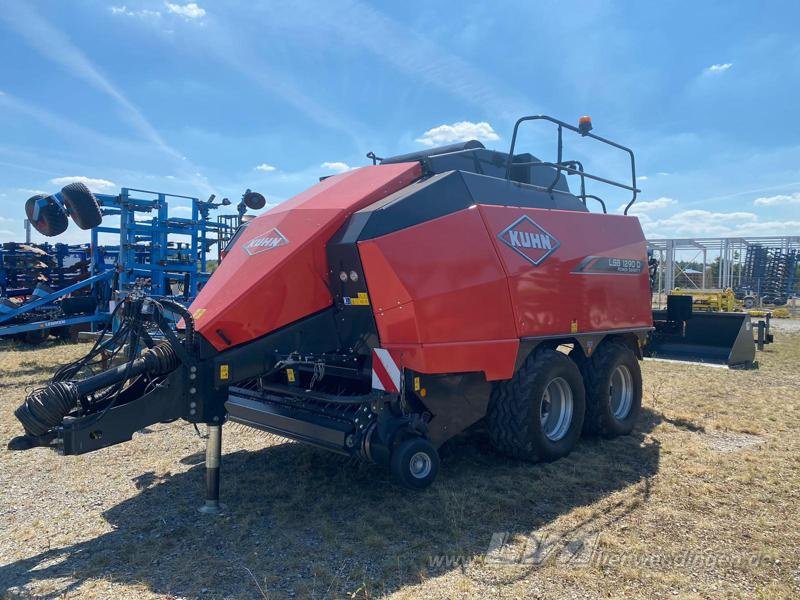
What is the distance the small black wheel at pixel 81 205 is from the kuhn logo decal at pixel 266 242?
4756mm

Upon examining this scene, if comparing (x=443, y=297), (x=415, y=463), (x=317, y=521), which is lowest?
(x=317, y=521)

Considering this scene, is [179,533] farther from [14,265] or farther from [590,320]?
[14,265]

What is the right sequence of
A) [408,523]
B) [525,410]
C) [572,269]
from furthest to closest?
1. [572,269]
2. [525,410]
3. [408,523]

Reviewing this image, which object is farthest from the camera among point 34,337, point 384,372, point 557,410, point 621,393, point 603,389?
point 34,337

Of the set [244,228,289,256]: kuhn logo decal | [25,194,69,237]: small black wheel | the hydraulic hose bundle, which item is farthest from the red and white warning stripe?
[25,194,69,237]: small black wheel

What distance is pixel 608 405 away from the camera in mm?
5383

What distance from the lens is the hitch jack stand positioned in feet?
12.3

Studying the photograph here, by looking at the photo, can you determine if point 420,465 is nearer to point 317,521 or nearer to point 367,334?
point 317,521

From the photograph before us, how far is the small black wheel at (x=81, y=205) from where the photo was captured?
7.84m

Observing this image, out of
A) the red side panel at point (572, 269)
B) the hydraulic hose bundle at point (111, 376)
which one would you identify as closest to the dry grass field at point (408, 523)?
the hydraulic hose bundle at point (111, 376)

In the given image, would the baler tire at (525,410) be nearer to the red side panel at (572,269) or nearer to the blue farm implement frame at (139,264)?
the red side panel at (572,269)

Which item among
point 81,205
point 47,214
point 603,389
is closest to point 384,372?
point 603,389

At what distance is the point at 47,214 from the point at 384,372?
6.65 m

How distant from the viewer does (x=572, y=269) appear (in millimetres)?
4809
